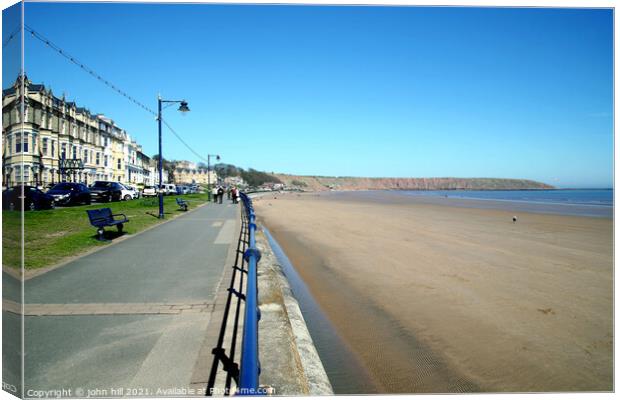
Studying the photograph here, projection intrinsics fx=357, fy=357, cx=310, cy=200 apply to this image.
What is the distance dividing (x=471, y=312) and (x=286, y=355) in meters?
3.48

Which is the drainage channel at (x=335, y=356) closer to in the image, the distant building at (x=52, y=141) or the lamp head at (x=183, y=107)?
the distant building at (x=52, y=141)

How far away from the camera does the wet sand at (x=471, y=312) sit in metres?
3.85

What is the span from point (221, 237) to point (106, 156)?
147 inches

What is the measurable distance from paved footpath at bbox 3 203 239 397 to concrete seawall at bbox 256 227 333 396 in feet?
2.12

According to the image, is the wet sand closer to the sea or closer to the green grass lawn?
the sea

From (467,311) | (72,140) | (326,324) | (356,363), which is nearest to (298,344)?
(356,363)

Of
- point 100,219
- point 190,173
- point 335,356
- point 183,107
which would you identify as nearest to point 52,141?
point 335,356

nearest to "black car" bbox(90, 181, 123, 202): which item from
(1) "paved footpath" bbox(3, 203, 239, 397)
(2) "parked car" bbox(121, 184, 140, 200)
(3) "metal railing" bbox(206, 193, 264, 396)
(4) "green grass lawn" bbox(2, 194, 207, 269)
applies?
(2) "parked car" bbox(121, 184, 140, 200)

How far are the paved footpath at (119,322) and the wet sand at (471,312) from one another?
202cm

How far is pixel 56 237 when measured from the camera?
9375 mm

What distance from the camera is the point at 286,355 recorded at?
3314 mm

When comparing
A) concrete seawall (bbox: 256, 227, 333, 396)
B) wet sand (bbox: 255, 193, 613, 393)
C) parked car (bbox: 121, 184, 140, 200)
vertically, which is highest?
parked car (bbox: 121, 184, 140, 200)

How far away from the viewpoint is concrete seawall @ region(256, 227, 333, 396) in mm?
2936

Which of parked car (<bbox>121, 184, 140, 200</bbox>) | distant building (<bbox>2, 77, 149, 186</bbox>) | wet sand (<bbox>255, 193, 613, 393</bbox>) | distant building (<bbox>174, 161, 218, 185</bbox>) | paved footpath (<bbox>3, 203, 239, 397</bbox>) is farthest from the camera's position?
distant building (<bbox>174, 161, 218, 185</bbox>)
